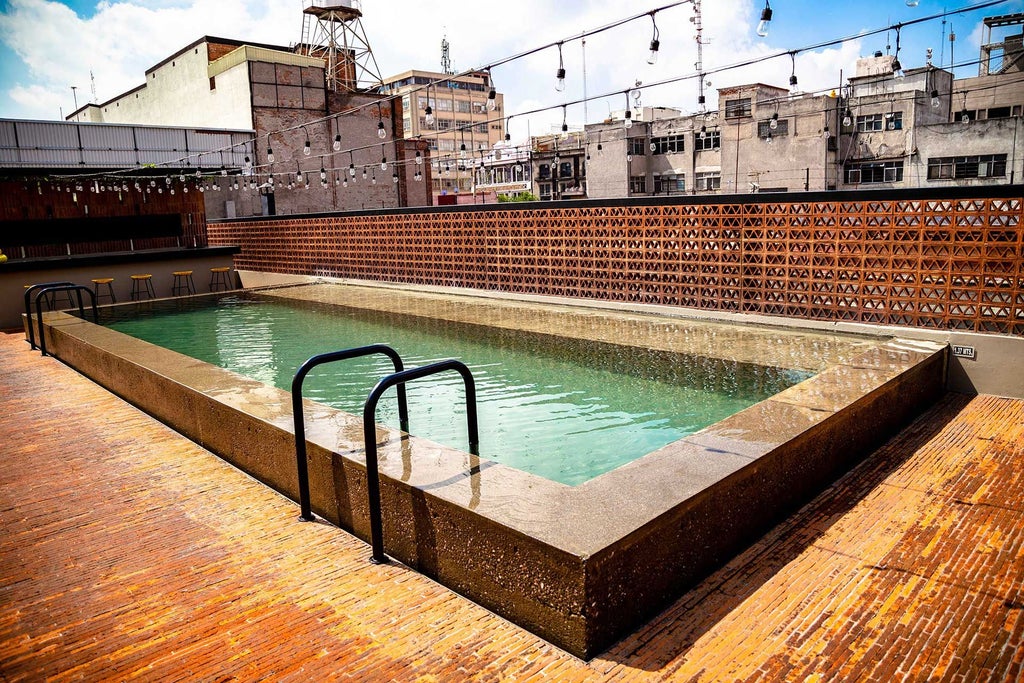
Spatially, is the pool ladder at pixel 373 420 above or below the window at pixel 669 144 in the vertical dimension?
below

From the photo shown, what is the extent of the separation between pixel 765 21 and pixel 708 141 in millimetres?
34740

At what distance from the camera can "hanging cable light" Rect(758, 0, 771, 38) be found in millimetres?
6633

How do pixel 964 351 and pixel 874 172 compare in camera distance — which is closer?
pixel 964 351

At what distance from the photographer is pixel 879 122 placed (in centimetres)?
3322

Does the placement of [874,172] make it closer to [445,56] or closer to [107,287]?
[107,287]

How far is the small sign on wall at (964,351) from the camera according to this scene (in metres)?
5.73

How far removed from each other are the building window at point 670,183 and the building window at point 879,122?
9771 mm

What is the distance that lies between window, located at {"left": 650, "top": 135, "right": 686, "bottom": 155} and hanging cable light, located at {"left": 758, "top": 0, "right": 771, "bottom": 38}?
115ft

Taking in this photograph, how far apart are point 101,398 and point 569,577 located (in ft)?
18.7

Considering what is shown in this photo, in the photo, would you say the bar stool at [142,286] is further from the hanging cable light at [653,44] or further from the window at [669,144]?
the window at [669,144]

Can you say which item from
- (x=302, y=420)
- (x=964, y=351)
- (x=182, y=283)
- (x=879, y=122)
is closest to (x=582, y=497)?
(x=302, y=420)

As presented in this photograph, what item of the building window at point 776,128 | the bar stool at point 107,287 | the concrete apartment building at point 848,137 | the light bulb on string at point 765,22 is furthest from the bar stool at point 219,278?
the building window at point 776,128

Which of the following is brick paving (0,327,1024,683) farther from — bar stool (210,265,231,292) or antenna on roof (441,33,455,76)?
antenna on roof (441,33,455,76)

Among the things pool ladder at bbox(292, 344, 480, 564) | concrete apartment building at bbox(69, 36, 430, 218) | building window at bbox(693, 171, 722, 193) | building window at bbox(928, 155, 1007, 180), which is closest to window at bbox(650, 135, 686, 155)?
building window at bbox(693, 171, 722, 193)
